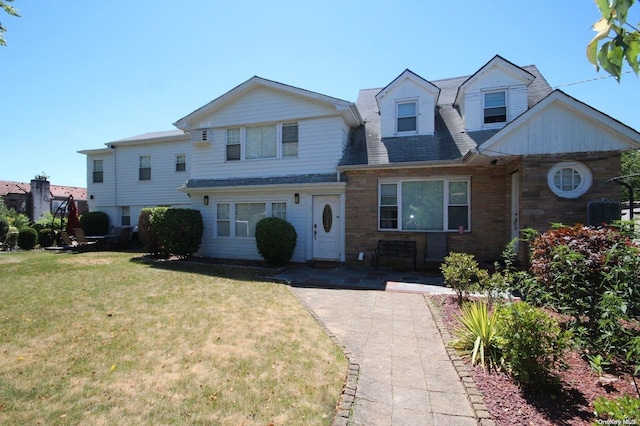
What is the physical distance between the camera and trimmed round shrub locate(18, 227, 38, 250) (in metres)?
16.0

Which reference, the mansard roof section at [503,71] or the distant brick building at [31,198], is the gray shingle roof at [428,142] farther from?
the distant brick building at [31,198]

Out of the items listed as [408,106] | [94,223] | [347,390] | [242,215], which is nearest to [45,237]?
[94,223]

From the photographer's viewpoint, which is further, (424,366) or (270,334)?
(270,334)

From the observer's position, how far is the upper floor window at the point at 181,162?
58.2 feet

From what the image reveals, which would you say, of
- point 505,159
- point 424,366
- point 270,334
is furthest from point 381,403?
point 505,159

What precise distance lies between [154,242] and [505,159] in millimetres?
13189

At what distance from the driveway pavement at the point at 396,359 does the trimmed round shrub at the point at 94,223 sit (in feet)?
54.7

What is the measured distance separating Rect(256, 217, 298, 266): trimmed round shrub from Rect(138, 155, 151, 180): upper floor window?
1117 centimetres

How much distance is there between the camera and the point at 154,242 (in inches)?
521

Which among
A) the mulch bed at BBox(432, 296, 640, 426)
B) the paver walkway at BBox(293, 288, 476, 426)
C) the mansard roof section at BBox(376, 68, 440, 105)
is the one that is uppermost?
the mansard roof section at BBox(376, 68, 440, 105)

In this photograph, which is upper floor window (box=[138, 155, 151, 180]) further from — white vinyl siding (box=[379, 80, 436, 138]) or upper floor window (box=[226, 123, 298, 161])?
white vinyl siding (box=[379, 80, 436, 138])

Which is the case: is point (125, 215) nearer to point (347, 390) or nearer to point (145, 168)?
point (145, 168)

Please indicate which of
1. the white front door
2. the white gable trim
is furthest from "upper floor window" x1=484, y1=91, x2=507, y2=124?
the white front door

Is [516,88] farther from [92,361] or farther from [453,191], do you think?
[92,361]
